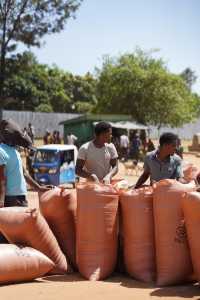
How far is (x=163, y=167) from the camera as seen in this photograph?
549cm

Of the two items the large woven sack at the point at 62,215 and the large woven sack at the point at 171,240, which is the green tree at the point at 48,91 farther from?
the large woven sack at the point at 171,240

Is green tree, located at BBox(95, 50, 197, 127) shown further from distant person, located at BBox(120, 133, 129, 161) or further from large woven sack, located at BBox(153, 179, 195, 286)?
large woven sack, located at BBox(153, 179, 195, 286)

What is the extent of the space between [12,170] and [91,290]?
4.37 feet

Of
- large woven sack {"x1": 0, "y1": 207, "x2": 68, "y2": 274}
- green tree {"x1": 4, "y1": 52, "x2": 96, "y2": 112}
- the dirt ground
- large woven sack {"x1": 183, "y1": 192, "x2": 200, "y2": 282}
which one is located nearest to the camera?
the dirt ground

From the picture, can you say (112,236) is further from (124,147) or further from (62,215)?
(124,147)

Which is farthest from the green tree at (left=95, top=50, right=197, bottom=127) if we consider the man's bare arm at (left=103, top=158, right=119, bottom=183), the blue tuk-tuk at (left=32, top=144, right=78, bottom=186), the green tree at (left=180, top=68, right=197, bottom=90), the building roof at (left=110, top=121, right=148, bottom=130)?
the green tree at (left=180, top=68, right=197, bottom=90)

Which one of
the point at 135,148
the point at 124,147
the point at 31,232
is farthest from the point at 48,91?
the point at 31,232

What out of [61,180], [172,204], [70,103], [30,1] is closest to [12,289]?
[172,204]

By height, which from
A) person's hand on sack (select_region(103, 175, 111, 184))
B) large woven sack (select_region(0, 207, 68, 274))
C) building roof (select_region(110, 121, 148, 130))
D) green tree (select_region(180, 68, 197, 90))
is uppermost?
green tree (select_region(180, 68, 197, 90))

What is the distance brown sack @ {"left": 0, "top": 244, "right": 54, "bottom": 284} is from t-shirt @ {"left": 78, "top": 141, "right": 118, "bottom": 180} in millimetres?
1289

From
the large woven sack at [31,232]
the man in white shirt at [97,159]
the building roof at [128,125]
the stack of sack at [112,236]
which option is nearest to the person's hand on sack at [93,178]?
the man in white shirt at [97,159]

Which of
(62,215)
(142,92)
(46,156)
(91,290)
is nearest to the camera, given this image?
(91,290)

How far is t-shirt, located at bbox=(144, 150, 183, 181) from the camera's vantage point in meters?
5.50

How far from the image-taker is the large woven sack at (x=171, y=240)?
4.76 m
